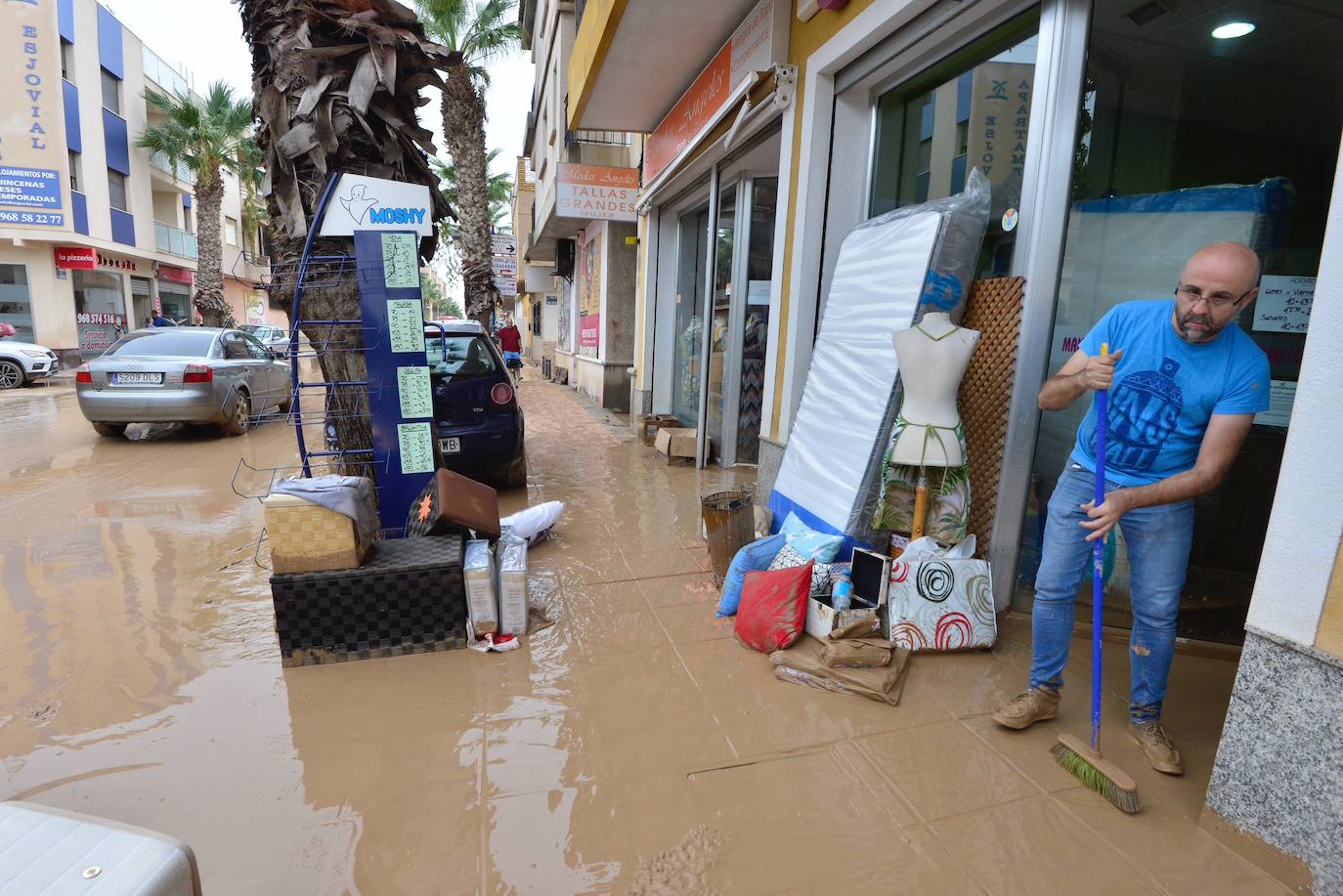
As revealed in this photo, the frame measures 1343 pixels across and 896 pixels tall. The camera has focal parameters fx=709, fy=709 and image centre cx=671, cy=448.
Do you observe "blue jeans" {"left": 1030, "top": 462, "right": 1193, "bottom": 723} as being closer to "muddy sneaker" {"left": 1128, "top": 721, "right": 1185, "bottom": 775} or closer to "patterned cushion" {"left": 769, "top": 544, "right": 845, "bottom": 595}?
"muddy sneaker" {"left": 1128, "top": 721, "right": 1185, "bottom": 775}

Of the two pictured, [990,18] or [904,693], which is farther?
[990,18]

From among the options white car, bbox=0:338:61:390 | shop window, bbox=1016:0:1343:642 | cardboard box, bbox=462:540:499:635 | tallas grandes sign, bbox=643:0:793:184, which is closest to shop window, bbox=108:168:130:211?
white car, bbox=0:338:61:390

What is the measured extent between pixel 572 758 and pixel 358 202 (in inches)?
147

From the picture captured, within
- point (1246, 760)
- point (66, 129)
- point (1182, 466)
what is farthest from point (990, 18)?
point (66, 129)

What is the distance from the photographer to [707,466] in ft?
25.6

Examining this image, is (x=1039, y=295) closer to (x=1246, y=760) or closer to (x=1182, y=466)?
(x=1182, y=466)

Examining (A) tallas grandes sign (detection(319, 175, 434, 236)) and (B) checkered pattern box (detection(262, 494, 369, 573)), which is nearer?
(B) checkered pattern box (detection(262, 494, 369, 573))

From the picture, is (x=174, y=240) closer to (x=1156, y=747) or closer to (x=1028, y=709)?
(x=1028, y=709)

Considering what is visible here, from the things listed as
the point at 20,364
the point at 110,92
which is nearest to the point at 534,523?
the point at 20,364

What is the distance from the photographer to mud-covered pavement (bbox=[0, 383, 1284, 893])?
80.7 inches

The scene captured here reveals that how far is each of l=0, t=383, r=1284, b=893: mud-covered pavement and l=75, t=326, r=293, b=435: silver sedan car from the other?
4953 mm

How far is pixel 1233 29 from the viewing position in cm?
385

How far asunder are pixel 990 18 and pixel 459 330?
4.33 metres

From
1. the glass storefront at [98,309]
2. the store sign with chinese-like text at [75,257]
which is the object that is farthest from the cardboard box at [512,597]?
the store sign with chinese-like text at [75,257]
